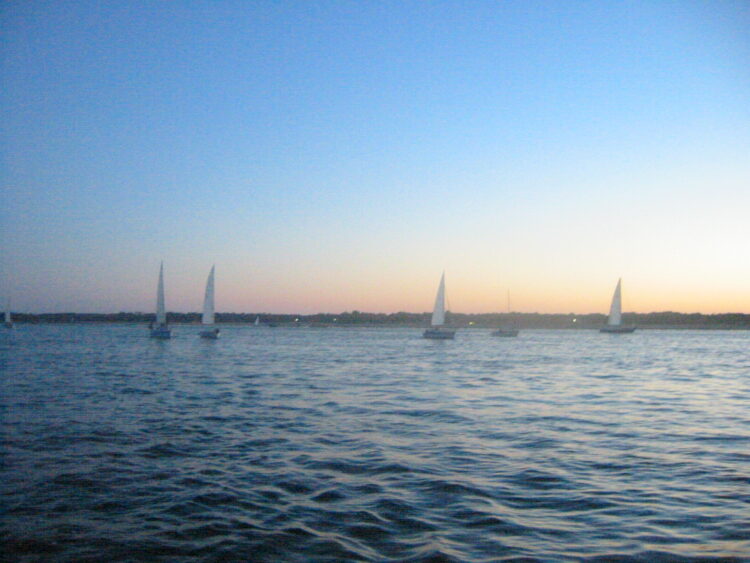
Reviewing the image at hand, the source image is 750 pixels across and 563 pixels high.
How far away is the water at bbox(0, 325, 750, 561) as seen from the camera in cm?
755

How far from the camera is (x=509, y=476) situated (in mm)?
10836

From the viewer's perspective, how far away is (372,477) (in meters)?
10.8

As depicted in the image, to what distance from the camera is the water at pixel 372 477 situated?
7.55m

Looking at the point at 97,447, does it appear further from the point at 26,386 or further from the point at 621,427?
the point at 26,386

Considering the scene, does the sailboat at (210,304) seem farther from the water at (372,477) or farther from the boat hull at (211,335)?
the water at (372,477)

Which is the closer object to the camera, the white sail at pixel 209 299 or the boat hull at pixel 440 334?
the white sail at pixel 209 299

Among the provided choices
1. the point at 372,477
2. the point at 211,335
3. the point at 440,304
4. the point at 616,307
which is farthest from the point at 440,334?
the point at 372,477

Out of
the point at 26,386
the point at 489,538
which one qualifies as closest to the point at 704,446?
the point at 489,538

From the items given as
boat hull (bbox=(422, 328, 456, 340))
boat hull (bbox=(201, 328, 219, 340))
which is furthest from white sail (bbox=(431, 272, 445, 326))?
boat hull (bbox=(201, 328, 219, 340))

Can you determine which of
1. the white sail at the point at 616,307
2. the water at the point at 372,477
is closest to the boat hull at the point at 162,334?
the water at the point at 372,477

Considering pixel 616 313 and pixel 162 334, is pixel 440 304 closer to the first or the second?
pixel 162 334

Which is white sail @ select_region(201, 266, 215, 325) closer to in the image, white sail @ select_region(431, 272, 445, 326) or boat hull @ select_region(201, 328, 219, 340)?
boat hull @ select_region(201, 328, 219, 340)

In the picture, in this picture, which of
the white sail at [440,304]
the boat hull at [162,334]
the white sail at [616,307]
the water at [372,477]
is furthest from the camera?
the white sail at [616,307]

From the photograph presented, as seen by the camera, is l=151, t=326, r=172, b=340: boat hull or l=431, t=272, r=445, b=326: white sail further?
l=431, t=272, r=445, b=326: white sail
